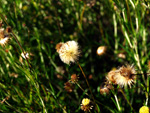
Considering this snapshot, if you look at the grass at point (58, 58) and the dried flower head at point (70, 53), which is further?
the grass at point (58, 58)

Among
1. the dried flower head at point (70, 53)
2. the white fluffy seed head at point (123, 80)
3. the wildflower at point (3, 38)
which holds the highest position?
the wildflower at point (3, 38)

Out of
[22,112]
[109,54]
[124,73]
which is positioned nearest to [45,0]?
[109,54]

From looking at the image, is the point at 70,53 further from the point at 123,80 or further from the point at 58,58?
the point at 58,58

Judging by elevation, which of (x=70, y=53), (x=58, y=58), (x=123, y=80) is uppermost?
(x=58, y=58)

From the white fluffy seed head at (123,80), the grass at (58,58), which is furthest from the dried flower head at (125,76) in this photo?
the grass at (58,58)

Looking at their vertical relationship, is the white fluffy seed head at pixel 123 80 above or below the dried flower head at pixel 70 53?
below

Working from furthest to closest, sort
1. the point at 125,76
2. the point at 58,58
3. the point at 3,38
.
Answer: the point at 58,58 < the point at 3,38 < the point at 125,76

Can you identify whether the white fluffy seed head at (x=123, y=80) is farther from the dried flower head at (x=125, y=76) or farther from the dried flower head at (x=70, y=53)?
the dried flower head at (x=70, y=53)

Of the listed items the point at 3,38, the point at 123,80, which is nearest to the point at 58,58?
the point at 3,38

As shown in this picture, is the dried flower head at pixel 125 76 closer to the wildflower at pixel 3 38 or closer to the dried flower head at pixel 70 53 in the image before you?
the dried flower head at pixel 70 53

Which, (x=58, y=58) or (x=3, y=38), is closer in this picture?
(x=3, y=38)
